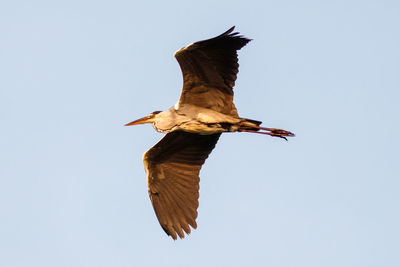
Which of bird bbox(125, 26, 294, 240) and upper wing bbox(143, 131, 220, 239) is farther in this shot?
upper wing bbox(143, 131, 220, 239)

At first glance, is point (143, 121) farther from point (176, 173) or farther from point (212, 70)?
point (212, 70)

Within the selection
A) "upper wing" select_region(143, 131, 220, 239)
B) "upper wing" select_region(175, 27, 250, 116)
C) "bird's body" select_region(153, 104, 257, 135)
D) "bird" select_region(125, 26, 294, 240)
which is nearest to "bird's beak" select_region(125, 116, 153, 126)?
"bird" select_region(125, 26, 294, 240)

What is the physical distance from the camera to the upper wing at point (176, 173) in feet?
39.5

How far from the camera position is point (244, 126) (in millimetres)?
11305


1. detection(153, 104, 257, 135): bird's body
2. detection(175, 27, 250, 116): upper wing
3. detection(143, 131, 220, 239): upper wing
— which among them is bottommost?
detection(143, 131, 220, 239): upper wing

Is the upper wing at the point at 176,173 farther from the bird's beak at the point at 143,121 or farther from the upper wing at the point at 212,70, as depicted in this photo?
the upper wing at the point at 212,70

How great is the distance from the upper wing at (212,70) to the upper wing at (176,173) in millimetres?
1101

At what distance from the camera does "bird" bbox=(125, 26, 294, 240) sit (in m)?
10.5

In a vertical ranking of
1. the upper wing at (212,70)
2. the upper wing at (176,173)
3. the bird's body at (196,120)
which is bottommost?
the upper wing at (176,173)

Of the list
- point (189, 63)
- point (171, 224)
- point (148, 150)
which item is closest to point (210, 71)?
point (189, 63)

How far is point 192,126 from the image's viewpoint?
1135 cm

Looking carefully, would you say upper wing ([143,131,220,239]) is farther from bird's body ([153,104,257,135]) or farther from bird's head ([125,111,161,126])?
bird's body ([153,104,257,135])

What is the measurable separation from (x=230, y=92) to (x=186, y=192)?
219cm

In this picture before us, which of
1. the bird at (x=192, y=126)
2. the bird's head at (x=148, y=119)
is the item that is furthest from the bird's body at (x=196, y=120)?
the bird's head at (x=148, y=119)
